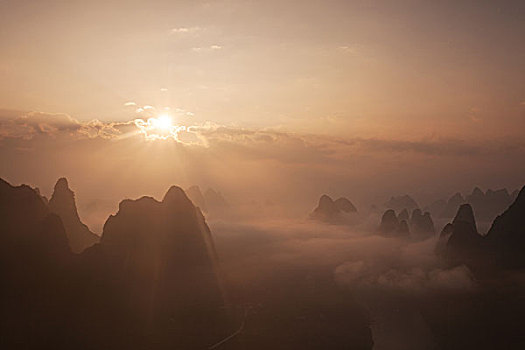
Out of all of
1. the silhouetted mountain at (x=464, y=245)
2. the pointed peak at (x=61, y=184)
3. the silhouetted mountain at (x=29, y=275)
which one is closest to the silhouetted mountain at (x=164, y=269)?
the silhouetted mountain at (x=29, y=275)

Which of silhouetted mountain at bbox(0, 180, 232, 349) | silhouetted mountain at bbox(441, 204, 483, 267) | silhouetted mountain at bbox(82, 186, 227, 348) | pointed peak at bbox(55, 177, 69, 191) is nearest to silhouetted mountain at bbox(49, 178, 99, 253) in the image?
pointed peak at bbox(55, 177, 69, 191)

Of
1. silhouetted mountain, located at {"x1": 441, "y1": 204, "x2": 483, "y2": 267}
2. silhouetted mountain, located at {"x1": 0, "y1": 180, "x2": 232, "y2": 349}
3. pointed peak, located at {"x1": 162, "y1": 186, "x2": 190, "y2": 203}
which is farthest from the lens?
silhouetted mountain, located at {"x1": 441, "y1": 204, "x2": 483, "y2": 267}

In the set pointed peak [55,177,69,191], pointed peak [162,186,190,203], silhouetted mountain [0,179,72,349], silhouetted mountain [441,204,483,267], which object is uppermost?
pointed peak [55,177,69,191]

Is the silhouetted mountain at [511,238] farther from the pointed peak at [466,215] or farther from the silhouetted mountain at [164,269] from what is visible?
the silhouetted mountain at [164,269]

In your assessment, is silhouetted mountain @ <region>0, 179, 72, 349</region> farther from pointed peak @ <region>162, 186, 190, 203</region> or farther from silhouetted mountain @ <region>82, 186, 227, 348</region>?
pointed peak @ <region>162, 186, 190, 203</region>

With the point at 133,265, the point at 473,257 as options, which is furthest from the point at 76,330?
the point at 473,257

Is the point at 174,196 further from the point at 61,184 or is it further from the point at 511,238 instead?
the point at 511,238

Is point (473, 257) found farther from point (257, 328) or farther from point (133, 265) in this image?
point (133, 265)
